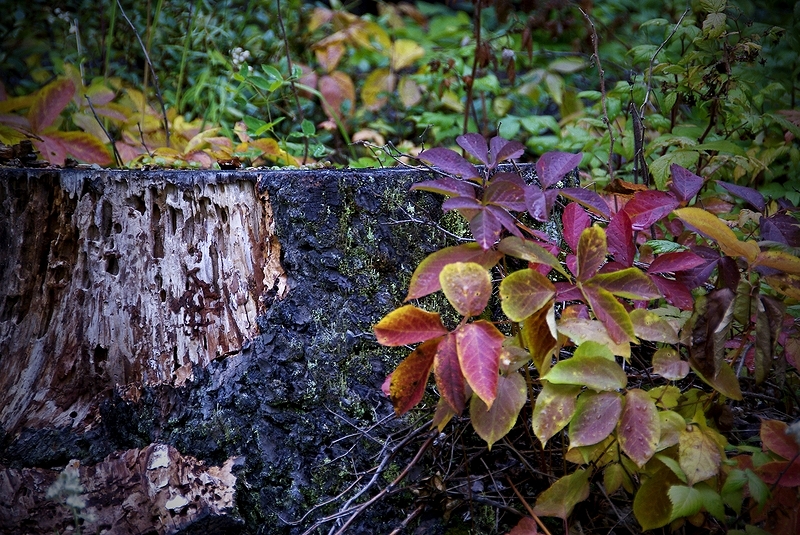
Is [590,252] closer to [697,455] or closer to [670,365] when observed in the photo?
[670,365]

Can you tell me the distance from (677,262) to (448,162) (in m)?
0.47

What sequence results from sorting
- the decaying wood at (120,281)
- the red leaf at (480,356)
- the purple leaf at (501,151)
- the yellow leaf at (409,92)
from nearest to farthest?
1. the red leaf at (480,356)
2. the purple leaf at (501,151)
3. the decaying wood at (120,281)
4. the yellow leaf at (409,92)

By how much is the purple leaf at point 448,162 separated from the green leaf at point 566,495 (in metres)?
0.59

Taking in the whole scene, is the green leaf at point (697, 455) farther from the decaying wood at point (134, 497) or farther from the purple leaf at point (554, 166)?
the decaying wood at point (134, 497)

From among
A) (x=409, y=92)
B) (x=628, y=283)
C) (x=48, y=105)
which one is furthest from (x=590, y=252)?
(x=409, y=92)

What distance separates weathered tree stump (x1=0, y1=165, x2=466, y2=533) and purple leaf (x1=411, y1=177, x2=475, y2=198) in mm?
299

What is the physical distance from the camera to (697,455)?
39.6 inches

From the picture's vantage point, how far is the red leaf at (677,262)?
112 centimetres

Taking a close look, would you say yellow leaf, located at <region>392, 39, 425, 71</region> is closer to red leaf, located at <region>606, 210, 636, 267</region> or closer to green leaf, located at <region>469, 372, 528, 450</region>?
red leaf, located at <region>606, 210, 636, 267</region>

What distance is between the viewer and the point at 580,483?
111 cm

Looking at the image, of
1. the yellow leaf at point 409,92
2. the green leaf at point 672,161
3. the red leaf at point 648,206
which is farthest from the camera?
the yellow leaf at point 409,92

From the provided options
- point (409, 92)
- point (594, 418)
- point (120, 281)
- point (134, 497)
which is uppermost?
point (594, 418)

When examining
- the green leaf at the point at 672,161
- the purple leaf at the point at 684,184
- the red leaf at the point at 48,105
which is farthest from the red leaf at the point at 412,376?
the red leaf at the point at 48,105

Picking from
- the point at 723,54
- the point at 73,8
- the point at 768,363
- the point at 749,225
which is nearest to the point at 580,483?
the point at 768,363
